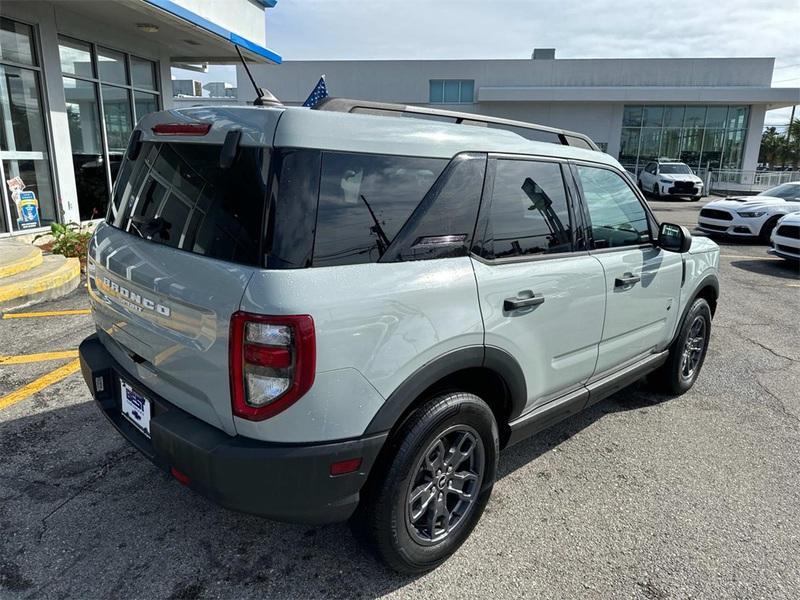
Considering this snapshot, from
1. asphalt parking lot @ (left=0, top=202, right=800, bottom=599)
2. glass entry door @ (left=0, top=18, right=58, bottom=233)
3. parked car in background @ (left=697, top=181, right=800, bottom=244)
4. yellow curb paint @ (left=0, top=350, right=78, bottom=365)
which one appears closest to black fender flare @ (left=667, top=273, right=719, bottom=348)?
asphalt parking lot @ (left=0, top=202, right=800, bottom=599)

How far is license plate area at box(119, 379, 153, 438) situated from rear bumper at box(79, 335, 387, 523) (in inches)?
8.5

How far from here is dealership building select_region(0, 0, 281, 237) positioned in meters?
8.17

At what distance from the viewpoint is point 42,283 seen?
6.09 metres

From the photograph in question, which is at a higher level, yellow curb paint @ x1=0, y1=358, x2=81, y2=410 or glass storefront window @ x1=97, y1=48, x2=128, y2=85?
glass storefront window @ x1=97, y1=48, x2=128, y2=85

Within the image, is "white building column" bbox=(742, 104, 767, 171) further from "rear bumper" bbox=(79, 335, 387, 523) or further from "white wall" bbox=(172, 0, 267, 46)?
"rear bumper" bbox=(79, 335, 387, 523)

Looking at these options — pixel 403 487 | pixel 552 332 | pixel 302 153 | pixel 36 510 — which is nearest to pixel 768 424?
pixel 552 332

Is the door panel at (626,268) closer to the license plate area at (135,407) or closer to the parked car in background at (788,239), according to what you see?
the license plate area at (135,407)

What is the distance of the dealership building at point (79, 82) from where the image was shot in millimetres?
8172

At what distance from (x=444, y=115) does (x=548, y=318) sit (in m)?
1.11

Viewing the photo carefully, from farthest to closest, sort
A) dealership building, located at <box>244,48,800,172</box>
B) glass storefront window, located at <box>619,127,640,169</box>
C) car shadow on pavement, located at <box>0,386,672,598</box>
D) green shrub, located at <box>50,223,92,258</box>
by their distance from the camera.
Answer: glass storefront window, located at <box>619,127,640,169</box> → dealership building, located at <box>244,48,800,172</box> → green shrub, located at <box>50,223,92,258</box> → car shadow on pavement, located at <box>0,386,672,598</box>

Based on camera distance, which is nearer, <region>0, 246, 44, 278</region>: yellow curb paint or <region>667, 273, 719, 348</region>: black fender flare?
<region>667, 273, 719, 348</region>: black fender flare

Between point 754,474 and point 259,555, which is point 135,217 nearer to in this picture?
point 259,555

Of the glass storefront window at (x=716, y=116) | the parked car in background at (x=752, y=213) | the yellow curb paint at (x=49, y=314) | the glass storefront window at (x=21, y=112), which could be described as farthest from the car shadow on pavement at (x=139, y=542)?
the glass storefront window at (x=716, y=116)

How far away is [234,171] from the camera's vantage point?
1.98 metres
